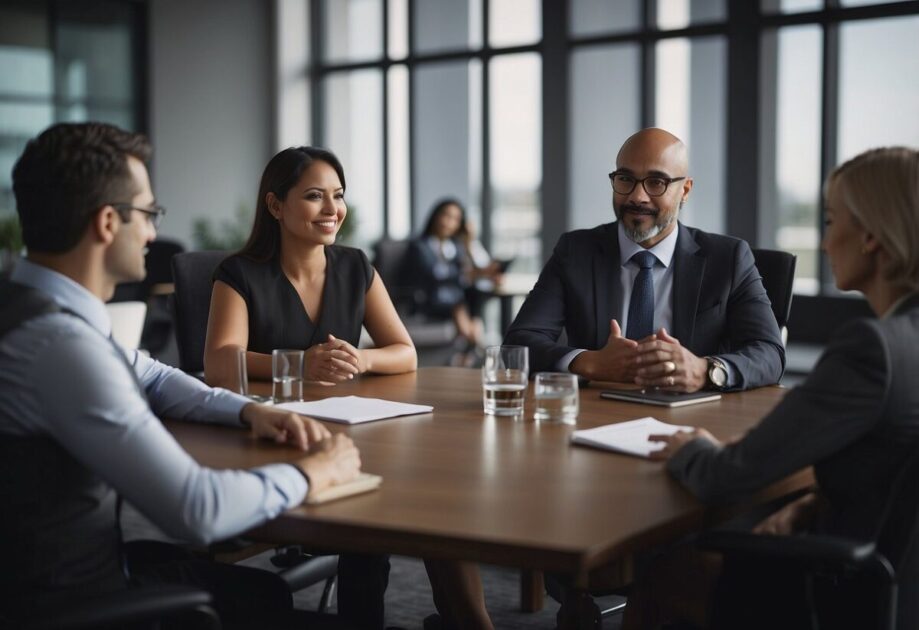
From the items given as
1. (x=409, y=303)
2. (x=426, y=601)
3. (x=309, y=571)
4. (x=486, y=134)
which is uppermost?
(x=486, y=134)

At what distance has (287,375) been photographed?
2.36 metres

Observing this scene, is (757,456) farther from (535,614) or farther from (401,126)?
(401,126)

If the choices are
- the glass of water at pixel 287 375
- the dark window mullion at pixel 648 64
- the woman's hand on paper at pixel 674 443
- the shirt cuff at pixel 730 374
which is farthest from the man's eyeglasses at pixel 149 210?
the dark window mullion at pixel 648 64

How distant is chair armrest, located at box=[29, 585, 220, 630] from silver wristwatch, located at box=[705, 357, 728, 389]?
146 cm

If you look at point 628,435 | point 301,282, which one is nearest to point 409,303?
point 301,282

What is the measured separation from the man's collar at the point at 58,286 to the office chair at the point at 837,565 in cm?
95

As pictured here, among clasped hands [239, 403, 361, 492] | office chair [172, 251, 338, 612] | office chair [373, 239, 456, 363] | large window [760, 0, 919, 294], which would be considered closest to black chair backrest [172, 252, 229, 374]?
office chair [172, 251, 338, 612]

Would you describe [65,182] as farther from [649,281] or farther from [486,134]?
Answer: [486,134]

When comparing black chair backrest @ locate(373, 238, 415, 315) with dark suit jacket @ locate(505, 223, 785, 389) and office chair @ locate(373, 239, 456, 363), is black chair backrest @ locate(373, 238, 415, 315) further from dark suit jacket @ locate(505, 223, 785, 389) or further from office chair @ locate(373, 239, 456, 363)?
dark suit jacket @ locate(505, 223, 785, 389)

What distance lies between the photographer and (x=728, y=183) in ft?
28.4

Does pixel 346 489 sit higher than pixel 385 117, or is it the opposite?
pixel 385 117

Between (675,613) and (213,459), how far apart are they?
84 centimetres

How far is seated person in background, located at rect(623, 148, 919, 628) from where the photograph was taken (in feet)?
5.05

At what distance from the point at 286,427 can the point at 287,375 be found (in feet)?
1.45
